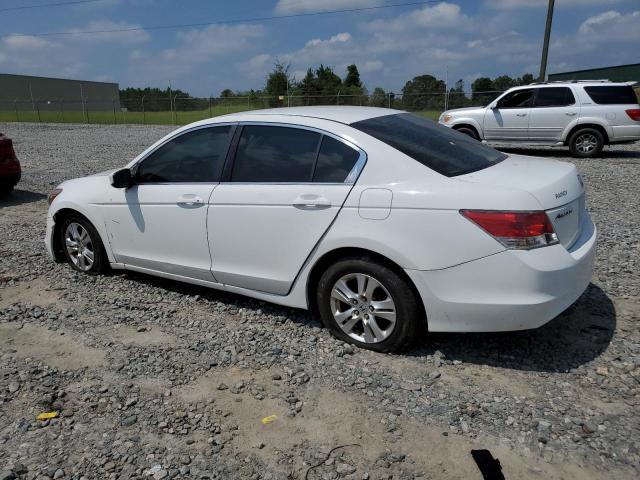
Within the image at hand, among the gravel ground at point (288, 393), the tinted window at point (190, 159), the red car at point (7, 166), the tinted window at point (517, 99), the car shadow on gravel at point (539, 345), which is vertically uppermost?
the tinted window at point (517, 99)

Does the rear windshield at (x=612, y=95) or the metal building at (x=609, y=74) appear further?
the metal building at (x=609, y=74)

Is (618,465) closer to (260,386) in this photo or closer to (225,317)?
(260,386)

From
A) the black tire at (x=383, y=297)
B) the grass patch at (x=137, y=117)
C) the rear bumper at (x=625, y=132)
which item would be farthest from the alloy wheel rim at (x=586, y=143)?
the grass patch at (x=137, y=117)

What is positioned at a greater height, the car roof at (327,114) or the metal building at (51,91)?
the metal building at (51,91)

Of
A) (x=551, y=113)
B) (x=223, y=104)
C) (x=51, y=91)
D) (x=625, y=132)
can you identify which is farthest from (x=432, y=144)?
(x=51, y=91)

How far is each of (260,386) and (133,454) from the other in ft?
2.85

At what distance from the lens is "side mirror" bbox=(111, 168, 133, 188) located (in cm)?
455

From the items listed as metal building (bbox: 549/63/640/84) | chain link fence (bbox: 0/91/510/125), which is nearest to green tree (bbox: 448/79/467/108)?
chain link fence (bbox: 0/91/510/125)

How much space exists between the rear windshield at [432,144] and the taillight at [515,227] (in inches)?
18.1

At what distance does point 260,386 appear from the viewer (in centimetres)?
336

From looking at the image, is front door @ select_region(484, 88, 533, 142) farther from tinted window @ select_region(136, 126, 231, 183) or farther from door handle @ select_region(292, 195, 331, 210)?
door handle @ select_region(292, 195, 331, 210)

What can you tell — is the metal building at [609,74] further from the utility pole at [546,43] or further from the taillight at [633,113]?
the taillight at [633,113]

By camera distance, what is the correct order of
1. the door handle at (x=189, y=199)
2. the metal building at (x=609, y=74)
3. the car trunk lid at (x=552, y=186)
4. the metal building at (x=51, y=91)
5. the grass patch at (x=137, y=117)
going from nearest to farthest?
the car trunk lid at (x=552, y=186)
the door handle at (x=189, y=199)
the grass patch at (x=137, y=117)
the metal building at (x=609, y=74)
the metal building at (x=51, y=91)

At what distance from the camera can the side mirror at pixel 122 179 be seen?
455 cm
